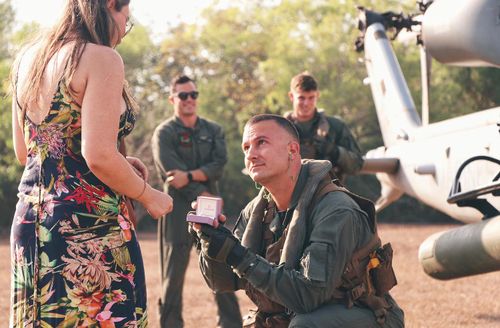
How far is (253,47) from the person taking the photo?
104 ft

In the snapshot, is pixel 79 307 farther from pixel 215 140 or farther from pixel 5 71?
pixel 5 71

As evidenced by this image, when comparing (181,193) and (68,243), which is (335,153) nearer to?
(181,193)

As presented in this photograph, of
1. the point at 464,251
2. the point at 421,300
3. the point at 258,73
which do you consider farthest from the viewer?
the point at 258,73

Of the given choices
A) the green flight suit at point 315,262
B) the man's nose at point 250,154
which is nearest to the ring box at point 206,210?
the green flight suit at point 315,262

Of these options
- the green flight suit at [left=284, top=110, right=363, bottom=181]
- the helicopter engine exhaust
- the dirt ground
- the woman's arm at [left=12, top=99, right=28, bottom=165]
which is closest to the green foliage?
the dirt ground

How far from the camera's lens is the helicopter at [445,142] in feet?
13.5

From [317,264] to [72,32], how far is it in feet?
3.72

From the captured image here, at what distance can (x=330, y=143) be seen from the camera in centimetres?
635

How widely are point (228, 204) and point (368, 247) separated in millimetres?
17879

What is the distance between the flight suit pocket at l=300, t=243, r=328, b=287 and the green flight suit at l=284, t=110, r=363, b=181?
3145 mm

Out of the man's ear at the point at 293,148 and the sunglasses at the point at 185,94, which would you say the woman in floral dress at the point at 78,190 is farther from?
the sunglasses at the point at 185,94

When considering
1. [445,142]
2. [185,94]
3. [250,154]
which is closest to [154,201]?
[250,154]

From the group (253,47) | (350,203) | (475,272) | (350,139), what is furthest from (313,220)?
(253,47)

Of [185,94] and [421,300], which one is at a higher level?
[185,94]
